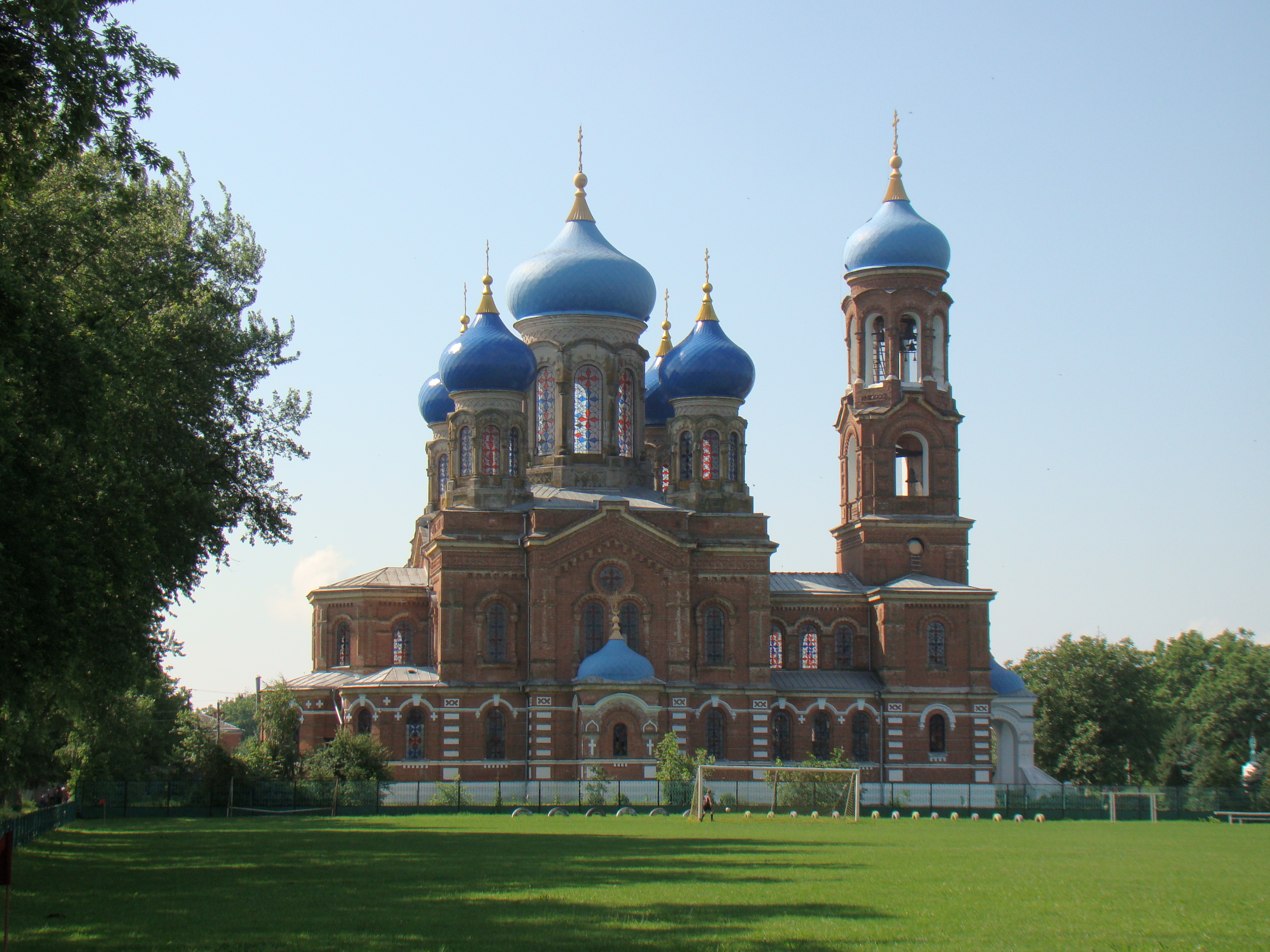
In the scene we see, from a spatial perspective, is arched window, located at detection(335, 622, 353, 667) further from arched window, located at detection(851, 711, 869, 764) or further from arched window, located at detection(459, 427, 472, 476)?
arched window, located at detection(851, 711, 869, 764)

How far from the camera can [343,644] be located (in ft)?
178

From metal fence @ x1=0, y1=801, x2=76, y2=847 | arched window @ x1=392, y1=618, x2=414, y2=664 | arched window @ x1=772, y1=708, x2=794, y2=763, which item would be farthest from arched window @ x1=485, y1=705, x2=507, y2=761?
metal fence @ x1=0, y1=801, x2=76, y2=847

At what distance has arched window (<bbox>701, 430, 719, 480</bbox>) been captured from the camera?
176ft

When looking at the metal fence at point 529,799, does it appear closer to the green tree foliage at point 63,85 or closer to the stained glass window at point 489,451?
the stained glass window at point 489,451

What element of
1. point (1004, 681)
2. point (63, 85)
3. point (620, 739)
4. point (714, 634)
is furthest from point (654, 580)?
point (63, 85)

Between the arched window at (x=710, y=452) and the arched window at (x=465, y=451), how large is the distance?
24.2 feet

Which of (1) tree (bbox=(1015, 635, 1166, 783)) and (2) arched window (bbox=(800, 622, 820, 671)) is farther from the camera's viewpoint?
(1) tree (bbox=(1015, 635, 1166, 783))

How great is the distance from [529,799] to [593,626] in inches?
246

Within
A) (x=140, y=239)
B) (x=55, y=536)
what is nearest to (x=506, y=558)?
(x=140, y=239)

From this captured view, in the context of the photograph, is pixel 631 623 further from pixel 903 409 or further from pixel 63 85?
pixel 63 85

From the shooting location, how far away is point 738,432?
5378 cm

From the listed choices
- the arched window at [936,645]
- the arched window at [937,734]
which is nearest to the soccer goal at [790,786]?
the arched window at [937,734]

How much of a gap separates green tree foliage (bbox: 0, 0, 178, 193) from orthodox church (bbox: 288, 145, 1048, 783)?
32907 millimetres

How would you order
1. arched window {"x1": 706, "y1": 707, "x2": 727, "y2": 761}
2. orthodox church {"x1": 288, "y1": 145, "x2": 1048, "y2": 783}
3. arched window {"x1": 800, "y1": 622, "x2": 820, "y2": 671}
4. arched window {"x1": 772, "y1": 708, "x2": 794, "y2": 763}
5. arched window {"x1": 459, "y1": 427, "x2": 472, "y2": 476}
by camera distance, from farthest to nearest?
arched window {"x1": 800, "y1": 622, "x2": 820, "y2": 671}, arched window {"x1": 772, "y1": 708, "x2": 794, "y2": 763}, arched window {"x1": 459, "y1": 427, "x2": 472, "y2": 476}, arched window {"x1": 706, "y1": 707, "x2": 727, "y2": 761}, orthodox church {"x1": 288, "y1": 145, "x2": 1048, "y2": 783}
